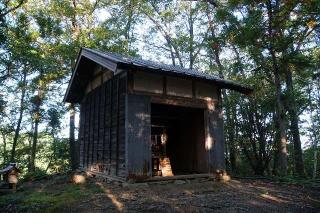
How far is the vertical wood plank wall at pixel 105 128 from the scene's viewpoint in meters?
10.1

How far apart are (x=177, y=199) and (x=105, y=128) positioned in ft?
16.3

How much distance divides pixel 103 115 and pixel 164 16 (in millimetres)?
18478

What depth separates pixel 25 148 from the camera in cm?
2406

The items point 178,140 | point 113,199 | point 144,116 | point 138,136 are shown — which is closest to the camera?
point 113,199

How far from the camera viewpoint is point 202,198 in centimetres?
776

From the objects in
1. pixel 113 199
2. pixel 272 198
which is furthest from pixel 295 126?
pixel 113 199

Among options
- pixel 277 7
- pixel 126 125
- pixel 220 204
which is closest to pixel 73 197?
pixel 126 125

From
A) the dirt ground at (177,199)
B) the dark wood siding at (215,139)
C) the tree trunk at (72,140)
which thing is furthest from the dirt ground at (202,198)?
the tree trunk at (72,140)

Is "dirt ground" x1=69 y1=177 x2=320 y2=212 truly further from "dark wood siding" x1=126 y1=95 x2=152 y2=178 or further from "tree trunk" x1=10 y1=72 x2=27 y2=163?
"tree trunk" x1=10 y1=72 x2=27 y2=163

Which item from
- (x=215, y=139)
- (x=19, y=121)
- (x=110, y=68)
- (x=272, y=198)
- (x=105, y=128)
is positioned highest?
(x=110, y=68)

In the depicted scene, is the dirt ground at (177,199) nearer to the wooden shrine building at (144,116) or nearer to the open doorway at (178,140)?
the wooden shrine building at (144,116)

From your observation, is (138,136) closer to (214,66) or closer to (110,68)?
(110,68)

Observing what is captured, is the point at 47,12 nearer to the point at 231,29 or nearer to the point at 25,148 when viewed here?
the point at 25,148

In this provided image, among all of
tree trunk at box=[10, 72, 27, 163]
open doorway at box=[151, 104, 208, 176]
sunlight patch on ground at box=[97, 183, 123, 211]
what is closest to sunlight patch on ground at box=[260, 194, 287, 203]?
open doorway at box=[151, 104, 208, 176]
